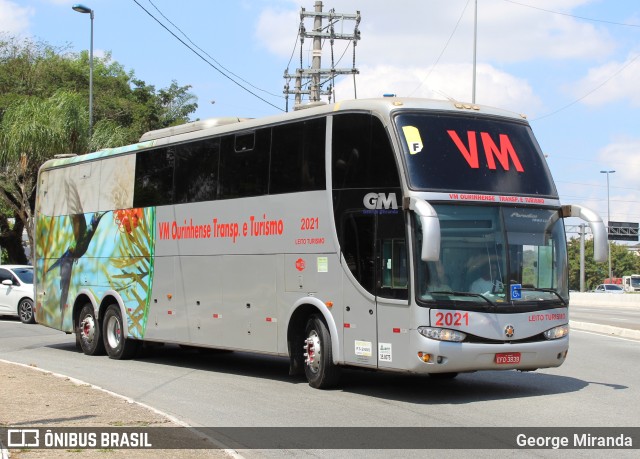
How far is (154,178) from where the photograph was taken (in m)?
17.1

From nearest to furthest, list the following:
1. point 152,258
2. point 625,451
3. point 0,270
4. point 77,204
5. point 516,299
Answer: point 625,451, point 516,299, point 152,258, point 77,204, point 0,270

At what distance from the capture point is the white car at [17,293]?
27672 millimetres

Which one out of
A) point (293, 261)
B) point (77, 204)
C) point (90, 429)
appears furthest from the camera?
point (77, 204)

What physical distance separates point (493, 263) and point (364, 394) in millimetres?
2538

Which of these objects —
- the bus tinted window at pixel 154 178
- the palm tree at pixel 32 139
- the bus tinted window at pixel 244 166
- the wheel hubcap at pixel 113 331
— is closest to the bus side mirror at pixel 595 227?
the bus tinted window at pixel 244 166

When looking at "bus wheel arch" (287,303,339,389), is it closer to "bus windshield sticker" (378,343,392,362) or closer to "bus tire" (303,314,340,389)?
"bus tire" (303,314,340,389)

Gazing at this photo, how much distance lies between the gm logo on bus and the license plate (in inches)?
89.3

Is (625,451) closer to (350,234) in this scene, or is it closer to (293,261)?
(350,234)

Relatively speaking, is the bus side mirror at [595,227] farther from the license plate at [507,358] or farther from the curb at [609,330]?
the curb at [609,330]

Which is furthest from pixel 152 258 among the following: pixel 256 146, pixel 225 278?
pixel 256 146

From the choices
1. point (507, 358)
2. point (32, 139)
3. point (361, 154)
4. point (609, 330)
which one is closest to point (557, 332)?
point (507, 358)

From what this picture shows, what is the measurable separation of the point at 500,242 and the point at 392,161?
172cm

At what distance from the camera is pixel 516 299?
38.5 feet

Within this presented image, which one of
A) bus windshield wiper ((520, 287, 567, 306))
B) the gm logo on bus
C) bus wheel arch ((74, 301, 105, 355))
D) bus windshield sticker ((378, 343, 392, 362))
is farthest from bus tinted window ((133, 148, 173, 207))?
bus windshield wiper ((520, 287, 567, 306))
